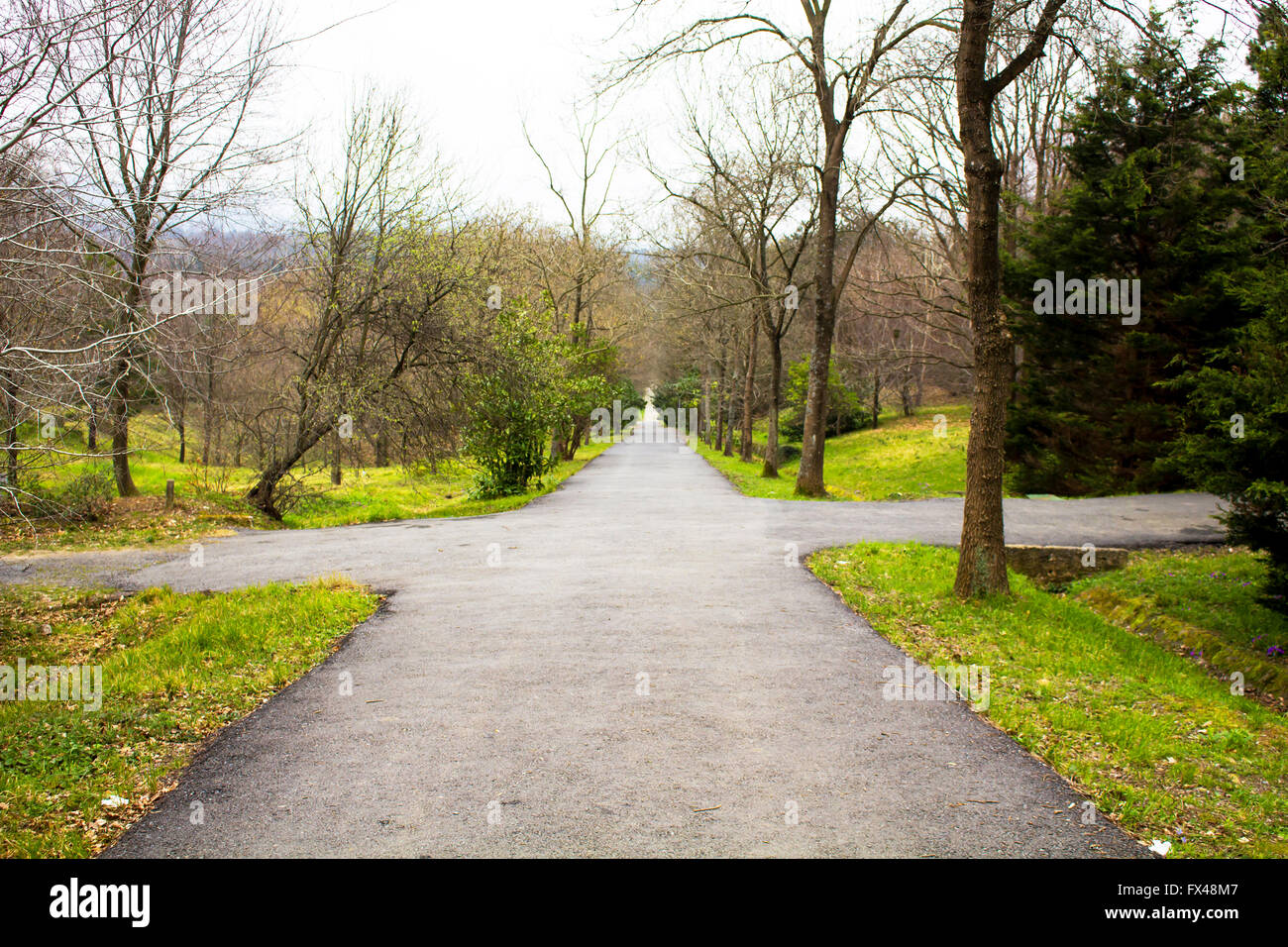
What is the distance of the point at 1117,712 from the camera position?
554 centimetres

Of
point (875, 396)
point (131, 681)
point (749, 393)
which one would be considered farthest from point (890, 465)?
point (131, 681)

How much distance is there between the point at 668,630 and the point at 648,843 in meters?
3.91

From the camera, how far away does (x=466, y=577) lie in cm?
1029

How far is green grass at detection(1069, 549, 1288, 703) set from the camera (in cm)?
785

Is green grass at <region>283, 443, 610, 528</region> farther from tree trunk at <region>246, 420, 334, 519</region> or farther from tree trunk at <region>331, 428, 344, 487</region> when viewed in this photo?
tree trunk at <region>246, 420, 334, 519</region>

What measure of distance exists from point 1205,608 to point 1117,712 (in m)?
4.91

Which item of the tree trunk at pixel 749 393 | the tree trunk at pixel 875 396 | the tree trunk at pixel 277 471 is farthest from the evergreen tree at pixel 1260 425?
the tree trunk at pixel 875 396

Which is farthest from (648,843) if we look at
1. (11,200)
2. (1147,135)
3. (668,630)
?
(1147,135)

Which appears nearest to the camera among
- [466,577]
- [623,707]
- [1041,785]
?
[1041,785]

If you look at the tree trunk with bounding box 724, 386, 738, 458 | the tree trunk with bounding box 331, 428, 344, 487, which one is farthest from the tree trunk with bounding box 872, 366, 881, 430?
the tree trunk with bounding box 331, 428, 344, 487

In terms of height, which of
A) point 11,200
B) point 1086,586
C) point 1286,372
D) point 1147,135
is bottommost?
point 1086,586

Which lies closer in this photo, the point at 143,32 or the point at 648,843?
the point at 648,843

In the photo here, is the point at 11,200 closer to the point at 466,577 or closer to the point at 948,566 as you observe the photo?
the point at 466,577

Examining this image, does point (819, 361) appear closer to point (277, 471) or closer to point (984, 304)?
point (984, 304)
